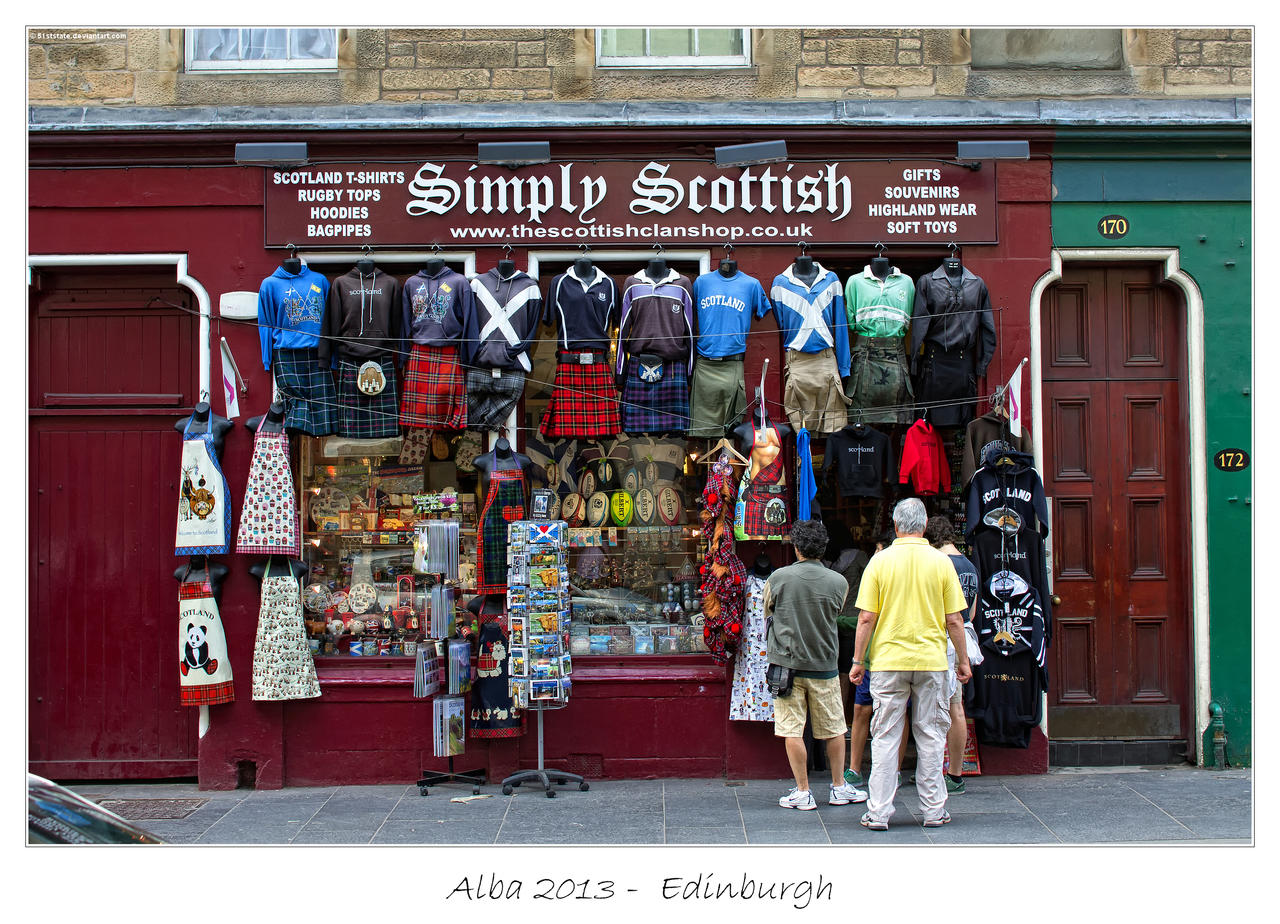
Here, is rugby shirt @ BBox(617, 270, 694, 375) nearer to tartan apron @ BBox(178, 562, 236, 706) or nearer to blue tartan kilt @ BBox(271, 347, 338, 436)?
blue tartan kilt @ BBox(271, 347, 338, 436)

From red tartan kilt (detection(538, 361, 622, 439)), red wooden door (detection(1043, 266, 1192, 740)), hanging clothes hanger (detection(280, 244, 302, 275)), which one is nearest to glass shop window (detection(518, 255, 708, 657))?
red tartan kilt (detection(538, 361, 622, 439))

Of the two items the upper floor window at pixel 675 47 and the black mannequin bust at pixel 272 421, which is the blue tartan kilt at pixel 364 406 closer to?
the black mannequin bust at pixel 272 421

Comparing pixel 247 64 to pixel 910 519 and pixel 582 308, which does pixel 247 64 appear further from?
pixel 910 519

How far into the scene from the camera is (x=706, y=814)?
7.01 metres

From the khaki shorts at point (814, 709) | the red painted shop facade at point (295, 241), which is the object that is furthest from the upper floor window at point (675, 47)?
the khaki shorts at point (814, 709)

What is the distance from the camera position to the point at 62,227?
315 inches

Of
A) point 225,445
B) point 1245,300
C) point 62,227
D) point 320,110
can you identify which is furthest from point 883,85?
point 62,227

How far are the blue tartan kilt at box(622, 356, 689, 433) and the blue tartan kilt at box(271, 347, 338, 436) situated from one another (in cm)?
222

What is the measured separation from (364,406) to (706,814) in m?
3.79

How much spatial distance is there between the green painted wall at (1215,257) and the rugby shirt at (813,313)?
1.81m

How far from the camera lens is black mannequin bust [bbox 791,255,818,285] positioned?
783 cm

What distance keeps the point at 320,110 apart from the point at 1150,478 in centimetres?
689

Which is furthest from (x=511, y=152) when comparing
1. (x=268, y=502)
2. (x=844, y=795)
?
(x=844, y=795)

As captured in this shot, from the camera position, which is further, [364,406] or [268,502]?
[364,406]
